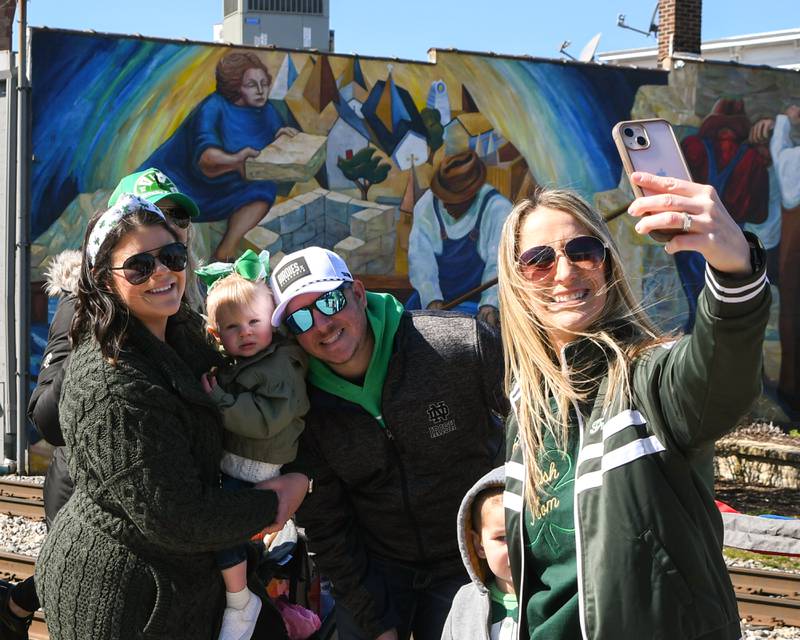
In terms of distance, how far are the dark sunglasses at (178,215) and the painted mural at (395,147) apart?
25.9 ft

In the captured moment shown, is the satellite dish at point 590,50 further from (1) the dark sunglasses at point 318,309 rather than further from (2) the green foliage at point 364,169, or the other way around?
(1) the dark sunglasses at point 318,309

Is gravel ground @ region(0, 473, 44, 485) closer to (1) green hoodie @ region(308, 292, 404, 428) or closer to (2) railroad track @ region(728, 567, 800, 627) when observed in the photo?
(2) railroad track @ region(728, 567, 800, 627)

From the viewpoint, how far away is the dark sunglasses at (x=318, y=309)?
3.26 metres

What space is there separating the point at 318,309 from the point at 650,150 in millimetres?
1482

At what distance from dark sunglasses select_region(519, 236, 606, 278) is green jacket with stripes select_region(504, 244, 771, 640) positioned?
0.32 m

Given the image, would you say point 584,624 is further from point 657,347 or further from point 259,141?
point 259,141

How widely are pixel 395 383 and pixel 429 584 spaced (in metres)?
0.79

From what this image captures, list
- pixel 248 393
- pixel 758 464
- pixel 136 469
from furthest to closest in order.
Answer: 1. pixel 758 464
2. pixel 248 393
3. pixel 136 469

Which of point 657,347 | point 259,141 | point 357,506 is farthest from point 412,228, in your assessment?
point 657,347

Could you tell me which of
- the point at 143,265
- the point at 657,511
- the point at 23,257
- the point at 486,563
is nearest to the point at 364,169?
the point at 23,257

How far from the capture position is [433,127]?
1468cm

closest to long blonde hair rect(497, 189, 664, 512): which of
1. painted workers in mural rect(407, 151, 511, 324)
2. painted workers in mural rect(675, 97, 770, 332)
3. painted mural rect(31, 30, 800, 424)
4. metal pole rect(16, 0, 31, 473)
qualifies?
painted mural rect(31, 30, 800, 424)

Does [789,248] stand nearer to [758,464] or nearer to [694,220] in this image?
[758,464]

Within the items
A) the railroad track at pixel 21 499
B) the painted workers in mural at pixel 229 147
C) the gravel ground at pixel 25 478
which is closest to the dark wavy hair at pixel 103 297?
the railroad track at pixel 21 499
